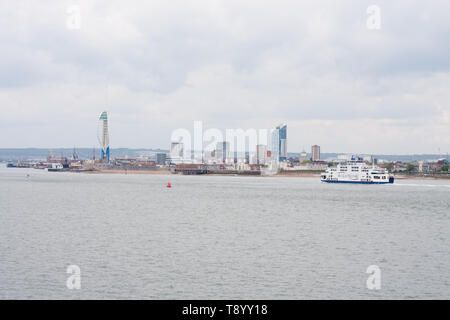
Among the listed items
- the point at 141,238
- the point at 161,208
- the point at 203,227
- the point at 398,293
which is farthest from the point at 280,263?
the point at 161,208

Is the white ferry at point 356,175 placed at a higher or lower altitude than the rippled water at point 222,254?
higher

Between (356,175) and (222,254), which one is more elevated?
(356,175)

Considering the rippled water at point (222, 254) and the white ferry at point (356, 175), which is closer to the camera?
the rippled water at point (222, 254)

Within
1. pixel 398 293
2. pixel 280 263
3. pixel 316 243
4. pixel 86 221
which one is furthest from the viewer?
pixel 86 221

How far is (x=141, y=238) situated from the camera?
1305 inches

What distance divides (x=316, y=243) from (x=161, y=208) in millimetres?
26146

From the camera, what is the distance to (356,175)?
12575 centimetres

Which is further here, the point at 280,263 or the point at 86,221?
the point at 86,221

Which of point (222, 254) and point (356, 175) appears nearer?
point (222, 254)

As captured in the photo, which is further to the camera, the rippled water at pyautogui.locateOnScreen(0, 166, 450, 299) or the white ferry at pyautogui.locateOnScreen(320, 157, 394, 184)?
the white ferry at pyautogui.locateOnScreen(320, 157, 394, 184)

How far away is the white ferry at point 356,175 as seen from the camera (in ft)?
405

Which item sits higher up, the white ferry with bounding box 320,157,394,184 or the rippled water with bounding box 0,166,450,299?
the white ferry with bounding box 320,157,394,184

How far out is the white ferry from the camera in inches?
4865
